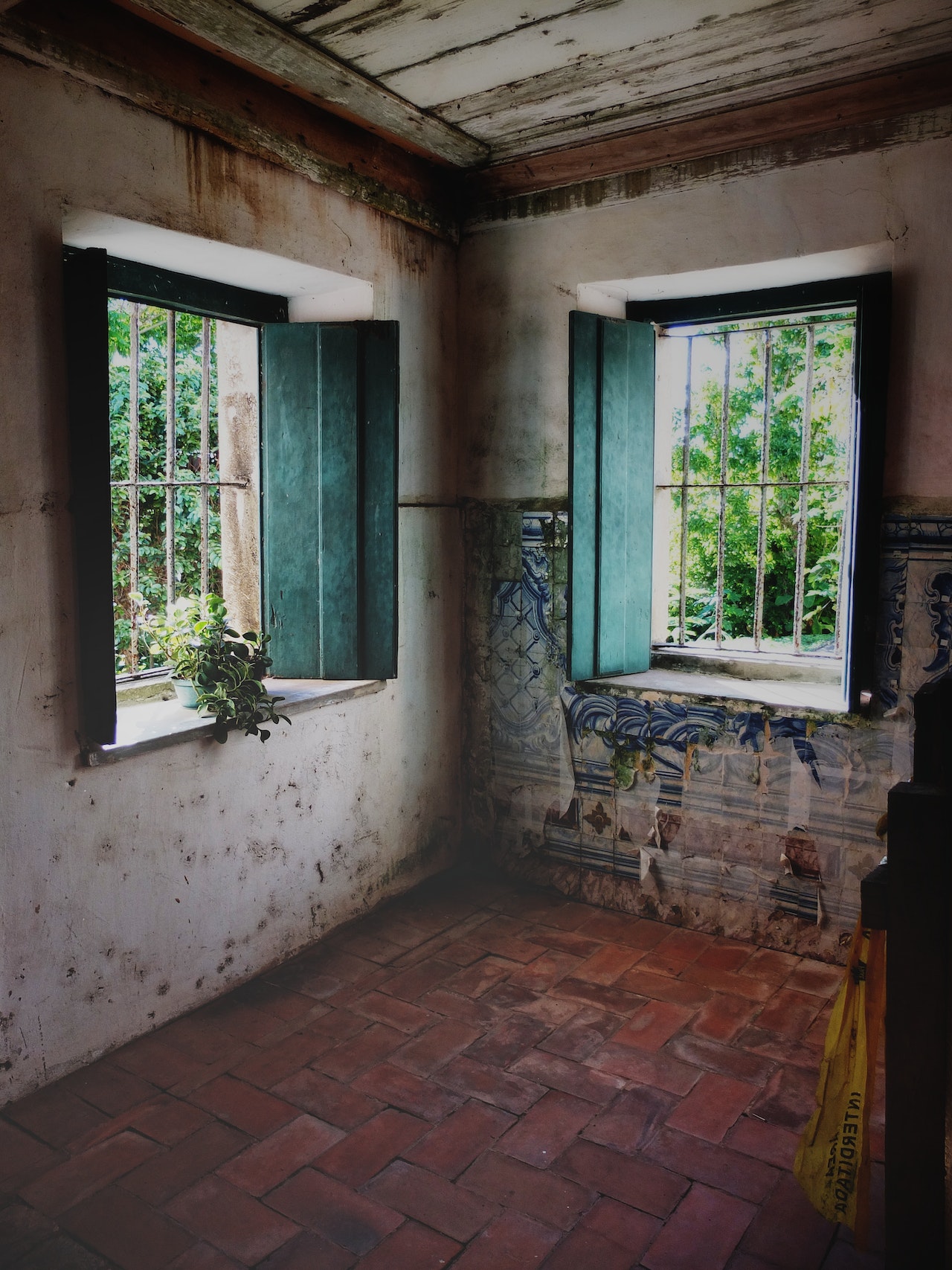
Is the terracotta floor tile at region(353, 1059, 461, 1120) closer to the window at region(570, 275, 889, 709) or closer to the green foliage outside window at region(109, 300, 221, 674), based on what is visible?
the window at region(570, 275, 889, 709)

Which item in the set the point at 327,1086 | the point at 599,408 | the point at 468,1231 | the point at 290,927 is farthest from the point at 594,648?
the point at 468,1231

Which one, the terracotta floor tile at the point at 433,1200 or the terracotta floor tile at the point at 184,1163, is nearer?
the terracotta floor tile at the point at 433,1200

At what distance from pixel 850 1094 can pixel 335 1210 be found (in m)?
1.43

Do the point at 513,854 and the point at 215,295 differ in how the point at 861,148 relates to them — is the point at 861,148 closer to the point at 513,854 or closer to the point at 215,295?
the point at 215,295

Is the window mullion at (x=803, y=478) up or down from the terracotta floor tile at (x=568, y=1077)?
up

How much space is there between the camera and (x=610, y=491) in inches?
179

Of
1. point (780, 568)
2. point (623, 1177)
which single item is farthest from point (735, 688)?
point (780, 568)

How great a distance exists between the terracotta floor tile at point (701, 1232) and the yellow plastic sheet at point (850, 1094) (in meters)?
0.27

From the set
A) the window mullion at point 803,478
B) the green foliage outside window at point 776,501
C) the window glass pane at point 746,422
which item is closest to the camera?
the window mullion at point 803,478

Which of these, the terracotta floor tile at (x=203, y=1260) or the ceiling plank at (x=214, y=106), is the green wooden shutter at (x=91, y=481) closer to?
the ceiling plank at (x=214, y=106)

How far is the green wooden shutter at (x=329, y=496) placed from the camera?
4172 mm

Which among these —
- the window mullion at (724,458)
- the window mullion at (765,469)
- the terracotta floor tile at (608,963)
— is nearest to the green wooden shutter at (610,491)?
the window mullion at (724,458)

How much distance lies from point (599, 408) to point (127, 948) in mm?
3021

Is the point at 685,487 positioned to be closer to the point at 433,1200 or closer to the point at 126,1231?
the point at 433,1200
